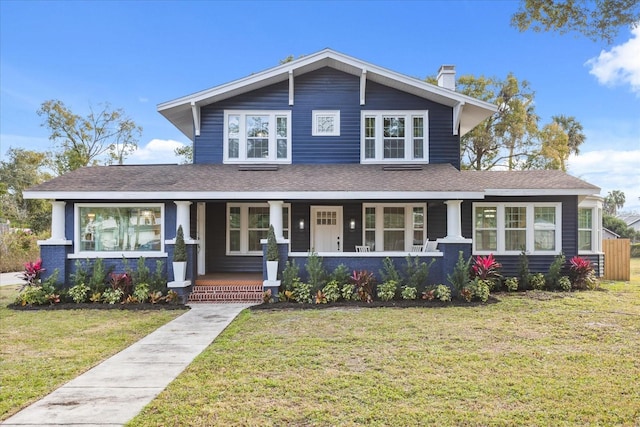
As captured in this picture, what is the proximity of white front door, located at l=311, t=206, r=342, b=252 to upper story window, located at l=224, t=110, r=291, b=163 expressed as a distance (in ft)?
6.36

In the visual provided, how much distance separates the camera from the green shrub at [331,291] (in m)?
9.87

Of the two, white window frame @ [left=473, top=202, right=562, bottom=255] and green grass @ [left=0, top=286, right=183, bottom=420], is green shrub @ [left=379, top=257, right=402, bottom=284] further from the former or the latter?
green grass @ [left=0, top=286, right=183, bottom=420]

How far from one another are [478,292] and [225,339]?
625 cm

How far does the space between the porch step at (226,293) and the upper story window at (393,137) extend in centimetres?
539

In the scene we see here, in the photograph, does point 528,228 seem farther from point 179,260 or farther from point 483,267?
point 179,260

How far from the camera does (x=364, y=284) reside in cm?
1002

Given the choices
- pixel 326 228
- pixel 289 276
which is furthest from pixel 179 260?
pixel 326 228

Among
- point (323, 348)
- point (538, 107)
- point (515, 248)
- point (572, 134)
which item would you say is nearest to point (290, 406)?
point (323, 348)

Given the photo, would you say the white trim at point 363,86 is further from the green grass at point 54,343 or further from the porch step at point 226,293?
the green grass at point 54,343

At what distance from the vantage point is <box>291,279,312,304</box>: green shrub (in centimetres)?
992

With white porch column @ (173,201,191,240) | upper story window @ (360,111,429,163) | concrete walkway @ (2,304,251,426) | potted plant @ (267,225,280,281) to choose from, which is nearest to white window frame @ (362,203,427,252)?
upper story window @ (360,111,429,163)

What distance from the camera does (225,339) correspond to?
22.1ft

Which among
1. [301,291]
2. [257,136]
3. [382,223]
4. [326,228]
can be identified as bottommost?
[301,291]

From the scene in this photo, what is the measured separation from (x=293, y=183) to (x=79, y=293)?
5806 millimetres
